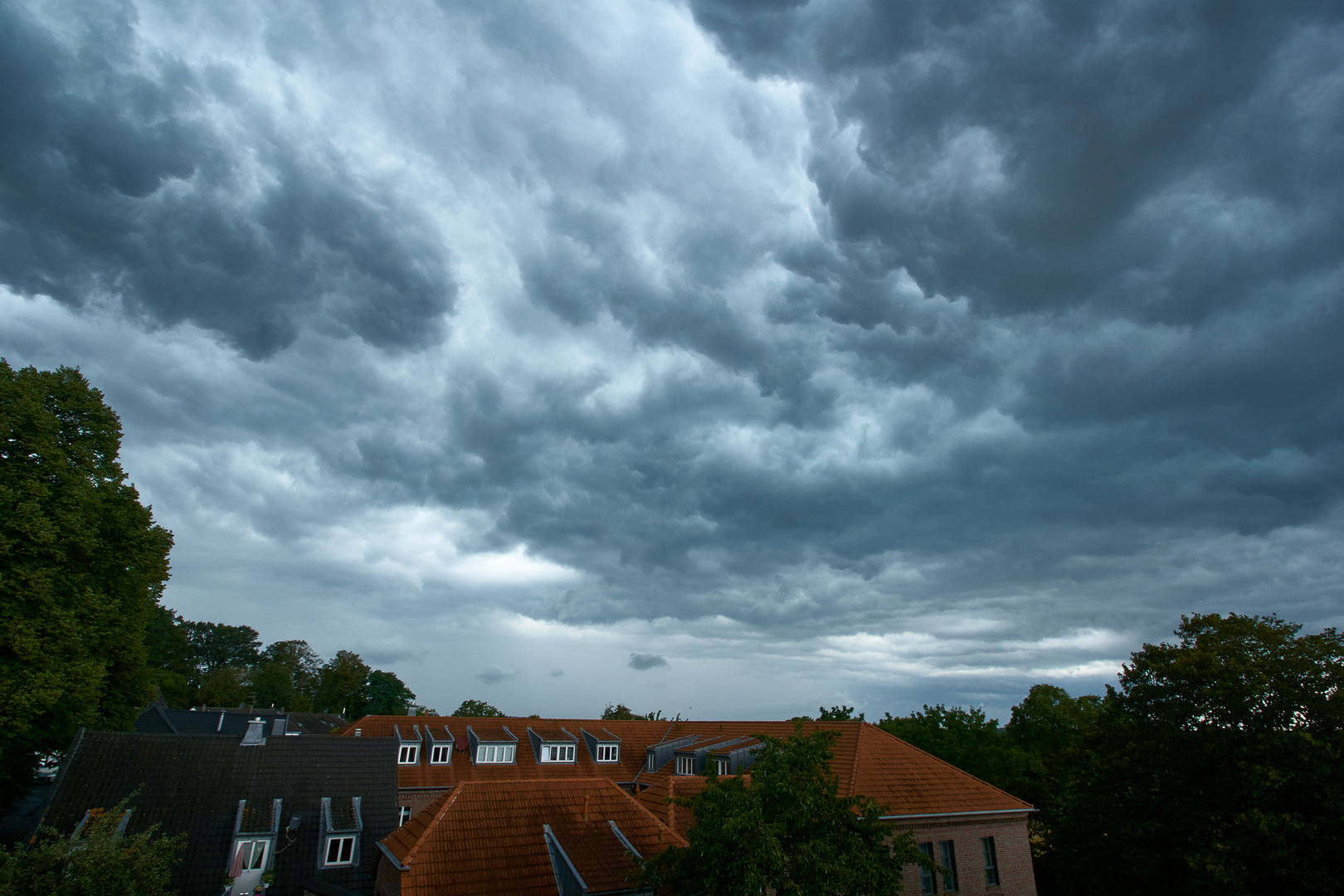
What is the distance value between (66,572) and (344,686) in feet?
311

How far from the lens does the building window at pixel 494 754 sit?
52.6m

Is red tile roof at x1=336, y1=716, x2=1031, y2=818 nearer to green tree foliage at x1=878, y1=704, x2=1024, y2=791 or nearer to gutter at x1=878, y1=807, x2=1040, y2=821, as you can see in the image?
gutter at x1=878, y1=807, x2=1040, y2=821

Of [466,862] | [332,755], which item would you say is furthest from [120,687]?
[466,862]

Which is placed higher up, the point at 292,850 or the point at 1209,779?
the point at 1209,779

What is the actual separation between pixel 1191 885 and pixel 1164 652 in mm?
8709

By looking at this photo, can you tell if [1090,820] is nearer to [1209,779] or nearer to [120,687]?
[1209,779]

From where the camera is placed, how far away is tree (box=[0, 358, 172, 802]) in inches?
1150

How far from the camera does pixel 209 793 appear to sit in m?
32.8

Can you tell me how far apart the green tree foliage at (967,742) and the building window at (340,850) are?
36.3 metres

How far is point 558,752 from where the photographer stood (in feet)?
184

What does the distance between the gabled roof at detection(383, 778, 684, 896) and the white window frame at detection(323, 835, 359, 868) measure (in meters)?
11.6

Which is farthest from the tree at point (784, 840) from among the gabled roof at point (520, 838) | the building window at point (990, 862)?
the building window at point (990, 862)

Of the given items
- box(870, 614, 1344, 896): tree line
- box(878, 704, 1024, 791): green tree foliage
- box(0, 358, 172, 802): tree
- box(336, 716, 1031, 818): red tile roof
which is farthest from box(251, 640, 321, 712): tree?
box(870, 614, 1344, 896): tree line

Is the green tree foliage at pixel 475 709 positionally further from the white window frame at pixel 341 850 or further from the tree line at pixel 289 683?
the white window frame at pixel 341 850
